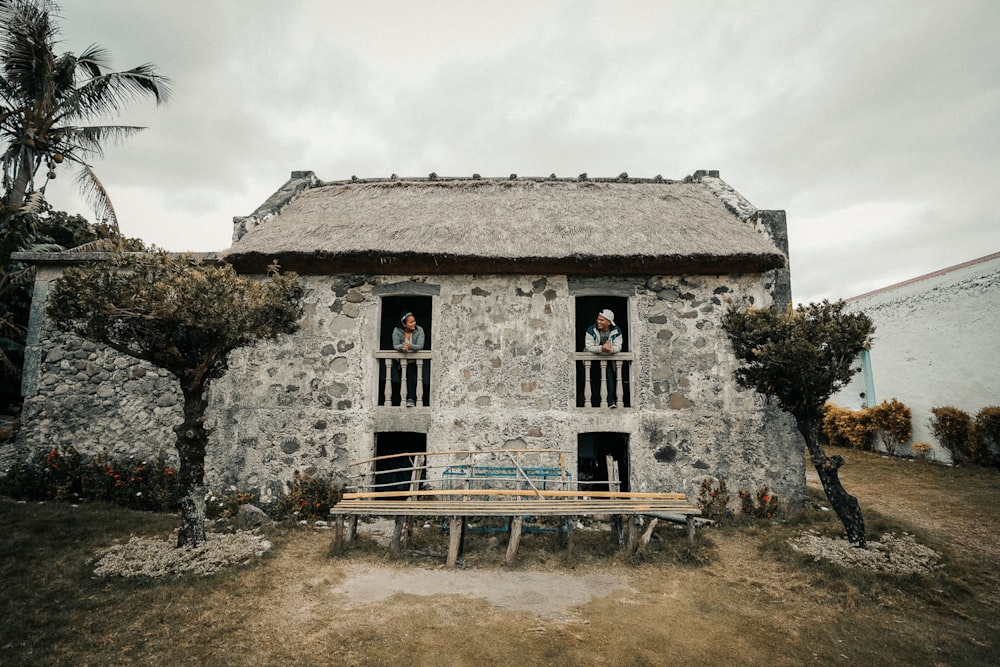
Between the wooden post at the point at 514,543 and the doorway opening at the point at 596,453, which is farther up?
the doorway opening at the point at 596,453

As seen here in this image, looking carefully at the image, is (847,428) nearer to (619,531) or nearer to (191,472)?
(619,531)

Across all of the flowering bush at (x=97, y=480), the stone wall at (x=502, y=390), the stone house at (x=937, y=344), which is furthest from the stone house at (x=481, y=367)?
the stone house at (x=937, y=344)

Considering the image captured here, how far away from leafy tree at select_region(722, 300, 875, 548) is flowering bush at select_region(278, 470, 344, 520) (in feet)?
19.8

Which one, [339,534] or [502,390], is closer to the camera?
[339,534]

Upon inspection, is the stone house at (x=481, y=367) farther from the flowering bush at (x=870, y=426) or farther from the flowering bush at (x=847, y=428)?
the flowering bush at (x=847, y=428)

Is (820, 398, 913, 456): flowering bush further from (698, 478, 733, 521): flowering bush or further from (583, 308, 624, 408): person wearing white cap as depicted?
(583, 308, 624, 408): person wearing white cap

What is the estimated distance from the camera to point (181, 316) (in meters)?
4.94

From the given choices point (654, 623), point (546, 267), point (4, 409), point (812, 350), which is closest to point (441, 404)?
point (546, 267)

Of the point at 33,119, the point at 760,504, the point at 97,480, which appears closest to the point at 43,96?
the point at 33,119

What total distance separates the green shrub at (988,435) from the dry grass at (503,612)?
4.63 metres

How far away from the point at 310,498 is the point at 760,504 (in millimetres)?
6489

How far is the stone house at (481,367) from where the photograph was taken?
709 cm

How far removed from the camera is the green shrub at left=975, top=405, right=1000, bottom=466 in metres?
9.38

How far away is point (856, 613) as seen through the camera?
14.3ft
